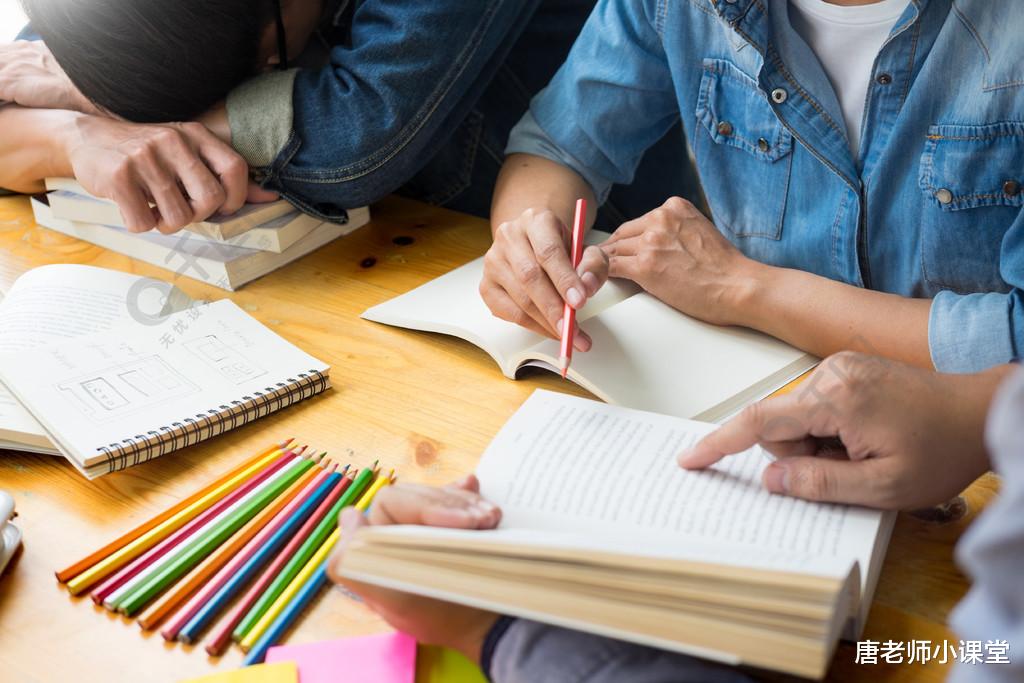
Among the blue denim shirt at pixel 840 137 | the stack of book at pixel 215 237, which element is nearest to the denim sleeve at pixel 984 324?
the blue denim shirt at pixel 840 137

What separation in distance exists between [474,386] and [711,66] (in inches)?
18.2

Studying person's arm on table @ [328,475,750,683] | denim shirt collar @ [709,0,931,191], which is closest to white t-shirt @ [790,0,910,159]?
denim shirt collar @ [709,0,931,191]

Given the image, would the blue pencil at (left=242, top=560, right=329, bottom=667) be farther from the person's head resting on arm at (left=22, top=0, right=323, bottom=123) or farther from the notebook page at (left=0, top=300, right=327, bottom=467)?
the person's head resting on arm at (left=22, top=0, right=323, bottom=123)

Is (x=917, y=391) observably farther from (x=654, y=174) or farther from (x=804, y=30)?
(x=654, y=174)

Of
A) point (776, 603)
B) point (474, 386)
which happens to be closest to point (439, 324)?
point (474, 386)

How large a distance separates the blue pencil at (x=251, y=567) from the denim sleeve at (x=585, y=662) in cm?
22

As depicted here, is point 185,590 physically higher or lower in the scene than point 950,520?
lower

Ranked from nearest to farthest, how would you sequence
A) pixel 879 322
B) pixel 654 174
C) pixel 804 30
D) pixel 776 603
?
pixel 776 603, pixel 879 322, pixel 804 30, pixel 654 174

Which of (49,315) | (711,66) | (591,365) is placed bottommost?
(49,315)

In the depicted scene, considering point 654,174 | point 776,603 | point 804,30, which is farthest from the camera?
point 654,174

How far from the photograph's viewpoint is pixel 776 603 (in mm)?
482

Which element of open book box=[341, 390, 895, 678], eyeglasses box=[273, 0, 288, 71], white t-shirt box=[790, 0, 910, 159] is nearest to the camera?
open book box=[341, 390, 895, 678]

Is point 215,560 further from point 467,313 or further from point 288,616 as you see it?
point 467,313

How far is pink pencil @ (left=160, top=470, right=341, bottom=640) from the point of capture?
0.65 meters
